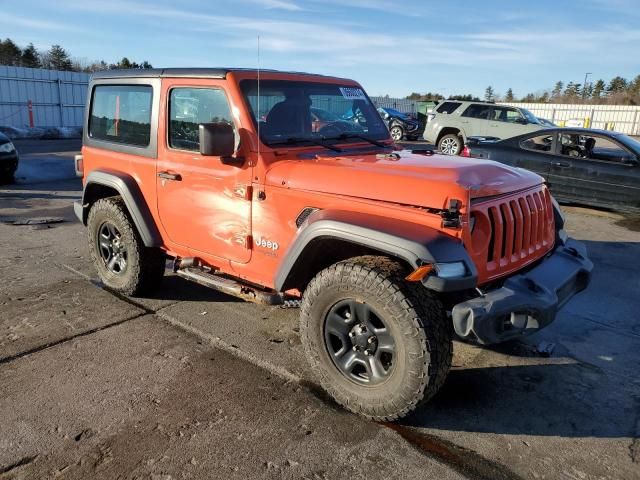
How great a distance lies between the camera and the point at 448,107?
1642cm

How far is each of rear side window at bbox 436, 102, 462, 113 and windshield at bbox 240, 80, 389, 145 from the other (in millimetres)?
12471

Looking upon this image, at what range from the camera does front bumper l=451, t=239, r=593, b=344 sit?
2.70m

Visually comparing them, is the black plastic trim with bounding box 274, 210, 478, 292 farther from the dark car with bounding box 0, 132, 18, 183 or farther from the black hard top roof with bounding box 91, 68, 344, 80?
the dark car with bounding box 0, 132, 18, 183

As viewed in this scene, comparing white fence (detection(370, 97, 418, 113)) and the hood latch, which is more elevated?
white fence (detection(370, 97, 418, 113))

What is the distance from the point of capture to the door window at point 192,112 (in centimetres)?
379

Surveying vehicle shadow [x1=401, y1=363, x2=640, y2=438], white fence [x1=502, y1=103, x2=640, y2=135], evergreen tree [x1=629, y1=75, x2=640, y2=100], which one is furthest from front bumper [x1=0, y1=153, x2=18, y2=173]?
evergreen tree [x1=629, y1=75, x2=640, y2=100]

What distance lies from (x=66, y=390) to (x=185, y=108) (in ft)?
7.16

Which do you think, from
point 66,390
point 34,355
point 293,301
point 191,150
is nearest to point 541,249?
point 293,301

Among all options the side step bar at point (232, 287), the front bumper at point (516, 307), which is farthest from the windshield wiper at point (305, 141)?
the front bumper at point (516, 307)

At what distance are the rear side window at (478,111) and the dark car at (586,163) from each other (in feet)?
21.2

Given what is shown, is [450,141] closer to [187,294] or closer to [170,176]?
[187,294]

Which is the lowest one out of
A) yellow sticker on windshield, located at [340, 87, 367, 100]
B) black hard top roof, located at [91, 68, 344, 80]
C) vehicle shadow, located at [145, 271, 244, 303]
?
vehicle shadow, located at [145, 271, 244, 303]

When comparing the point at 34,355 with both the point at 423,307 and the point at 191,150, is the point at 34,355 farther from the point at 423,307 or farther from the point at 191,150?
the point at 423,307

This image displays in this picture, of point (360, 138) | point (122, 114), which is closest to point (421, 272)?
point (360, 138)
